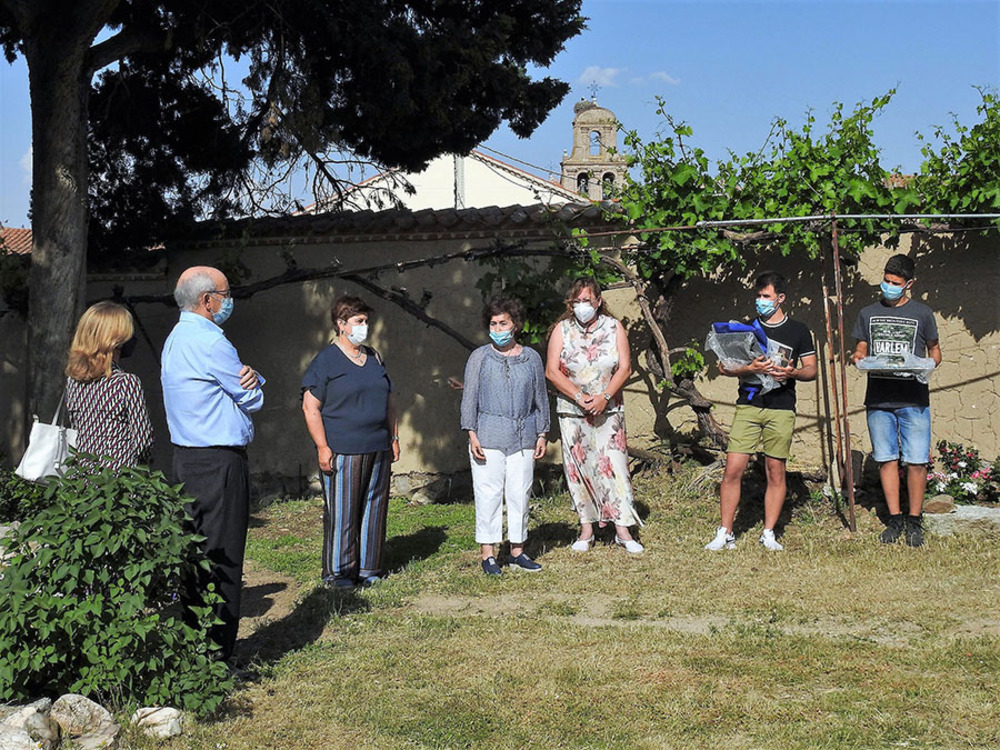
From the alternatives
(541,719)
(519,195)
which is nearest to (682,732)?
→ (541,719)

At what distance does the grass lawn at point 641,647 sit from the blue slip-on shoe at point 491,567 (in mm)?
109

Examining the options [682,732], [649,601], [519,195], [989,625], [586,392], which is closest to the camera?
[682,732]

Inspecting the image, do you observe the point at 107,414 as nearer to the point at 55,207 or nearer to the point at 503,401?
the point at 503,401

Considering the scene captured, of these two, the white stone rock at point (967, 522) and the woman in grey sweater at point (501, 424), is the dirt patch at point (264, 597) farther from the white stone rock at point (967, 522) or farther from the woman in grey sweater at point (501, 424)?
the white stone rock at point (967, 522)

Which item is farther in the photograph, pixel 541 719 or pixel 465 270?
pixel 465 270

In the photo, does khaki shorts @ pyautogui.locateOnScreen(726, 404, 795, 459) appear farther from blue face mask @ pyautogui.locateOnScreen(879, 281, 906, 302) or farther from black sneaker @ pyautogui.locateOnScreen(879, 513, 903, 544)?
blue face mask @ pyautogui.locateOnScreen(879, 281, 906, 302)

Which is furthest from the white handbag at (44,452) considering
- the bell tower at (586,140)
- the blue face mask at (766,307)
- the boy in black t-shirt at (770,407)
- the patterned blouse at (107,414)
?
the bell tower at (586,140)

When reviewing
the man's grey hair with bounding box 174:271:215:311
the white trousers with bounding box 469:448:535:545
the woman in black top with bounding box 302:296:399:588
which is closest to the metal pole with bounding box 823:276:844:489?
the white trousers with bounding box 469:448:535:545

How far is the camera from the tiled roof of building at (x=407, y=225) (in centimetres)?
866

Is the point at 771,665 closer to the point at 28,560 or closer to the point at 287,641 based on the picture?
the point at 287,641

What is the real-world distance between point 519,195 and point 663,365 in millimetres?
23504

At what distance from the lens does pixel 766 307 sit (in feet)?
22.1

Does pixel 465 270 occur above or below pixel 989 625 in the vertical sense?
above

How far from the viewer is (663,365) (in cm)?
841
